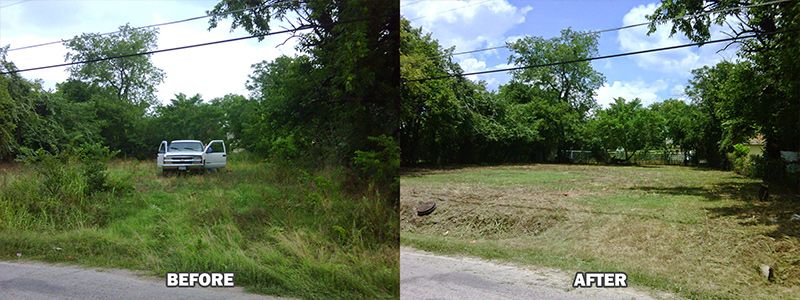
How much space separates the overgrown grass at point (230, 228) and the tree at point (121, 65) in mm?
674

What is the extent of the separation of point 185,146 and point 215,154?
1.43 feet

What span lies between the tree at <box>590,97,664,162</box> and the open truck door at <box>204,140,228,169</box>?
2852mm

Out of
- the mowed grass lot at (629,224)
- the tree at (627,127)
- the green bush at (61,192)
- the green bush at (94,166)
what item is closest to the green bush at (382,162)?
the mowed grass lot at (629,224)

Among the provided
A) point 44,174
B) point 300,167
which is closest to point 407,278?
point 300,167

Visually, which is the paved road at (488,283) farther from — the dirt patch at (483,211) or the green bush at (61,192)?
the green bush at (61,192)

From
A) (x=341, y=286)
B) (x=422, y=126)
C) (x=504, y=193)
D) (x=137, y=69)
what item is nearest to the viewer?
(x=341, y=286)

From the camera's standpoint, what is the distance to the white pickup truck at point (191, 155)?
14.1 ft

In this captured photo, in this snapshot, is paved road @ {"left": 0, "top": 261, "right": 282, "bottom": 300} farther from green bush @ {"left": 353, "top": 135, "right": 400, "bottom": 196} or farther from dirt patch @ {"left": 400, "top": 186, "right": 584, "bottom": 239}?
dirt patch @ {"left": 400, "top": 186, "right": 584, "bottom": 239}

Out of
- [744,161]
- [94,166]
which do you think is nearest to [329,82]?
[744,161]

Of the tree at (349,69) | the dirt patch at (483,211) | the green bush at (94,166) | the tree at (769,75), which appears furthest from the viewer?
the green bush at (94,166)

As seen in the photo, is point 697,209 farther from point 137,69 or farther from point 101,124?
point 101,124

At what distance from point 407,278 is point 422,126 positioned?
110 centimetres

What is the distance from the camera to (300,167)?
431cm

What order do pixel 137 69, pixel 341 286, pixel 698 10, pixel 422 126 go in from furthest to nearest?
1. pixel 137 69
2. pixel 422 126
3. pixel 341 286
4. pixel 698 10
